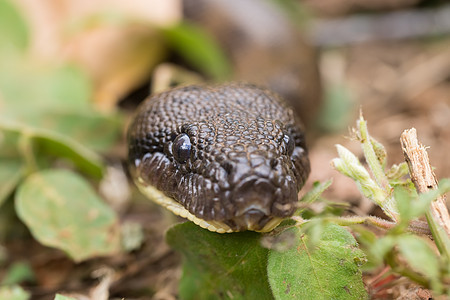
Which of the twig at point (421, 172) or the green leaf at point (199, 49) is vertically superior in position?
the twig at point (421, 172)

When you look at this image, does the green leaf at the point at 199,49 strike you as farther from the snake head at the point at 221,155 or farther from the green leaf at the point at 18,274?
the green leaf at the point at 18,274

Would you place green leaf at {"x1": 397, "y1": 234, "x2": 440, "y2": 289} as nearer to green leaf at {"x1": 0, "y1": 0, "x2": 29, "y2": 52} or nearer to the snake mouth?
the snake mouth

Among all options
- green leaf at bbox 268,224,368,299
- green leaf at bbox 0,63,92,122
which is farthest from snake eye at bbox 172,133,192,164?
green leaf at bbox 0,63,92,122

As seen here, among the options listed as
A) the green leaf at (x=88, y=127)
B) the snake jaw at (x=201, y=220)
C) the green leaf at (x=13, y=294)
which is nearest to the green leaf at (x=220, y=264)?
the snake jaw at (x=201, y=220)

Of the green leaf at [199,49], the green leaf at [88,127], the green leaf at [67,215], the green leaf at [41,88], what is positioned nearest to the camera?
the green leaf at [67,215]

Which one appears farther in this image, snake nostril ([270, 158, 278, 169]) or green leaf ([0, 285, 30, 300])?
green leaf ([0, 285, 30, 300])

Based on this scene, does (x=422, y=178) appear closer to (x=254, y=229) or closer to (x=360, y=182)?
(x=360, y=182)

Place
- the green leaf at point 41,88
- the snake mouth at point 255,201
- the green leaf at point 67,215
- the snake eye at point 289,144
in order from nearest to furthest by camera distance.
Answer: the snake mouth at point 255,201 < the snake eye at point 289,144 < the green leaf at point 67,215 < the green leaf at point 41,88
